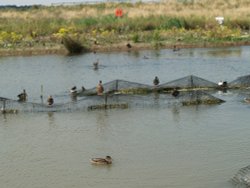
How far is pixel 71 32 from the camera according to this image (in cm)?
5066

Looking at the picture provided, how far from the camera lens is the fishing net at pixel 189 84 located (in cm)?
2658

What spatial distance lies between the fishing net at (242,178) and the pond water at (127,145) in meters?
0.30

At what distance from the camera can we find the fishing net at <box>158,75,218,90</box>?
87.2 ft

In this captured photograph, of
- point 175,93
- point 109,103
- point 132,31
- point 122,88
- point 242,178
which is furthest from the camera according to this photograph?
point 132,31

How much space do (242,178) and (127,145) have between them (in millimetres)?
5284

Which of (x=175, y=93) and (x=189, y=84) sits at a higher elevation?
(x=189, y=84)

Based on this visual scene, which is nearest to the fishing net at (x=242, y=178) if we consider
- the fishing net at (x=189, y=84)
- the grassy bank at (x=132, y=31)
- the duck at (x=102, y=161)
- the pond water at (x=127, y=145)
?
the pond water at (x=127, y=145)

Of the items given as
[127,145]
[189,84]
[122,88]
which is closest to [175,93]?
[189,84]

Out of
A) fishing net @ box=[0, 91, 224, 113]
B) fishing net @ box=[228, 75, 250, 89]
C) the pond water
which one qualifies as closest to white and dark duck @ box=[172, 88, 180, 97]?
fishing net @ box=[0, 91, 224, 113]

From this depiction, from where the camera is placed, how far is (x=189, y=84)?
2666cm

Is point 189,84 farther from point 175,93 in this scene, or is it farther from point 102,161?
point 102,161

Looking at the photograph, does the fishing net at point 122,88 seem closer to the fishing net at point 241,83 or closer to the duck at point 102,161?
the fishing net at point 241,83

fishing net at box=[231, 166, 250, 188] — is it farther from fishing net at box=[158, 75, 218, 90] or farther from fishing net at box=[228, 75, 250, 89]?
fishing net at box=[228, 75, 250, 89]

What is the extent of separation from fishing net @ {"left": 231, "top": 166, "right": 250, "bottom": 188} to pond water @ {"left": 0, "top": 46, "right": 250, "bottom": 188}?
30cm
